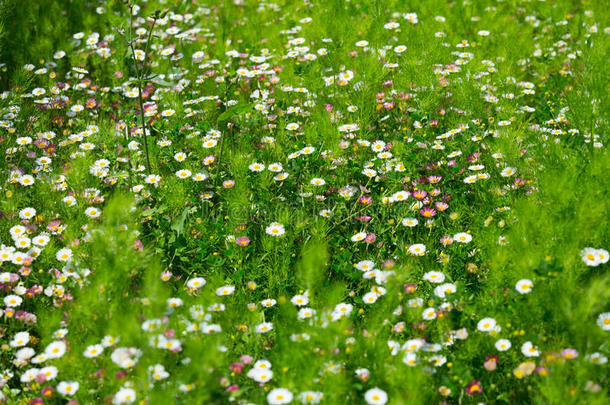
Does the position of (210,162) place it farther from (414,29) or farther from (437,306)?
(414,29)

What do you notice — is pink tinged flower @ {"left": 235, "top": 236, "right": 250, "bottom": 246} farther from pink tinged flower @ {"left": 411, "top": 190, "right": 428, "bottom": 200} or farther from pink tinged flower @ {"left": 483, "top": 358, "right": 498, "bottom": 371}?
pink tinged flower @ {"left": 483, "top": 358, "right": 498, "bottom": 371}

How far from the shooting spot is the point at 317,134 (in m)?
3.20

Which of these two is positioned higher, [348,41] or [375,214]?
[348,41]

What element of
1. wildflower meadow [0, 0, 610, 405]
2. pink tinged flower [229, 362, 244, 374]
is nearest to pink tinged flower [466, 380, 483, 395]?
wildflower meadow [0, 0, 610, 405]

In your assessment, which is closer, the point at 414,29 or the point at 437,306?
the point at 437,306

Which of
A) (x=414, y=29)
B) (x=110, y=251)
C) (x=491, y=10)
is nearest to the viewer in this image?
(x=110, y=251)

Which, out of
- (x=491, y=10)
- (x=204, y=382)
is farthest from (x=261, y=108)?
(x=491, y=10)

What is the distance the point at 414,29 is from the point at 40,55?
2964 mm

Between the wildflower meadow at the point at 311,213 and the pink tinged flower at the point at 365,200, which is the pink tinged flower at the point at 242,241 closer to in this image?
the wildflower meadow at the point at 311,213

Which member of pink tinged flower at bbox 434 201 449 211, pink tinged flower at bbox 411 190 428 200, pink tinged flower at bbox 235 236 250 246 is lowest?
pink tinged flower at bbox 434 201 449 211

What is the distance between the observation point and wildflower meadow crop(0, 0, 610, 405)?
75.6 inches

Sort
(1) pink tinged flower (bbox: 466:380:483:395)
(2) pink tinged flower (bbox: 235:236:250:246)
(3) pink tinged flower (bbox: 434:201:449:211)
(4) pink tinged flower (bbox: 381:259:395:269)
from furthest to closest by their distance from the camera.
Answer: (3) pink tinged flower (bbox: 434:201:449:211) → (2) pink tinged flower (bbox: 235:236:250:246) → (4) pink tinged flower (bbox: 381:259:395:269) → (1) pink tinged flower (bbox: 466:380:483:395)

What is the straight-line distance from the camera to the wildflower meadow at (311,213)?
75.6 inches

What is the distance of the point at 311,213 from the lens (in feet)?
9.61
